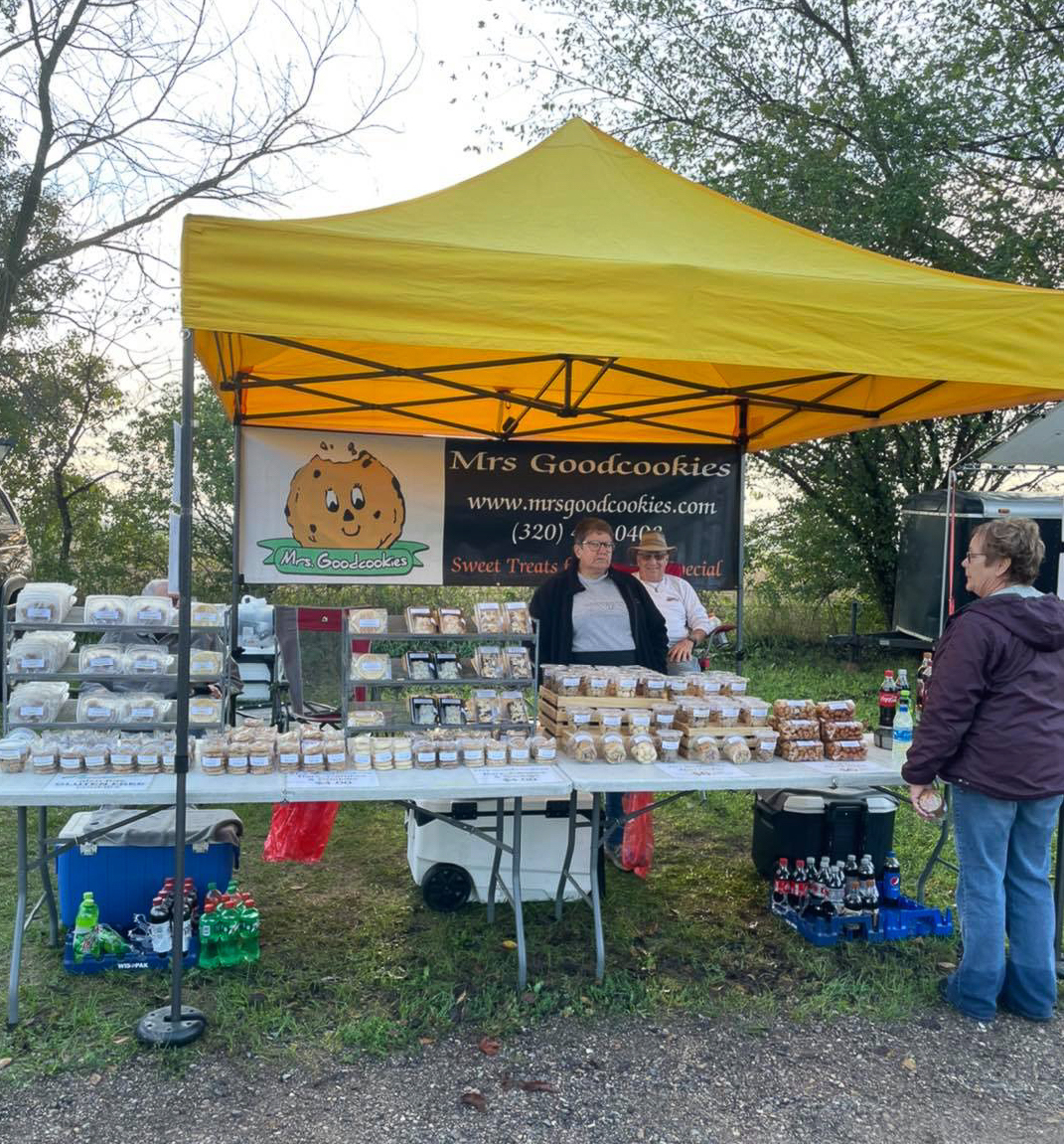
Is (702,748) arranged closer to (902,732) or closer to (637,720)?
(637,720)

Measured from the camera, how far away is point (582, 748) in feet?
12.0

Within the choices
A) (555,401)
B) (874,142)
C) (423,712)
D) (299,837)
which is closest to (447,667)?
(423,712)

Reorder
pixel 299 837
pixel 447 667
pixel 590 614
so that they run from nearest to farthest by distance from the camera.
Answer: pixel 447 667
pixel 590 614
pixel 299 837

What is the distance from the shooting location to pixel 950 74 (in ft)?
32.6

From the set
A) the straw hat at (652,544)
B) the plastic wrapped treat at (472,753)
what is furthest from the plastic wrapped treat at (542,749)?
the straw hat at (652,544)

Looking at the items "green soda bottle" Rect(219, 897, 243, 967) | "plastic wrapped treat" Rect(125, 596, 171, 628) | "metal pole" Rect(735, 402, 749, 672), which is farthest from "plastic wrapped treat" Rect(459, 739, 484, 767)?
"metal pole" Rect(735, 402, 749, 672)

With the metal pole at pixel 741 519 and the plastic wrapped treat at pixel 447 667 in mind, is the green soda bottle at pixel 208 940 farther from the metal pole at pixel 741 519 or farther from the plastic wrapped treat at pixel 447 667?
the metal pole at pixel 741 519

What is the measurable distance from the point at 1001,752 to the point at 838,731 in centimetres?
81

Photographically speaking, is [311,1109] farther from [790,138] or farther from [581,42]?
[581,42]

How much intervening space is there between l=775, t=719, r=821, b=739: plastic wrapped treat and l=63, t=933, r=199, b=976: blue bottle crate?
2487 millimetres

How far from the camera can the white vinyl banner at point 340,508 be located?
539cm

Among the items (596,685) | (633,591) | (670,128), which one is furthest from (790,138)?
(596,685)

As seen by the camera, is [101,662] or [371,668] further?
[371,668]

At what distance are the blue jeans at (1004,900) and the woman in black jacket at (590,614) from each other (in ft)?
5.83
